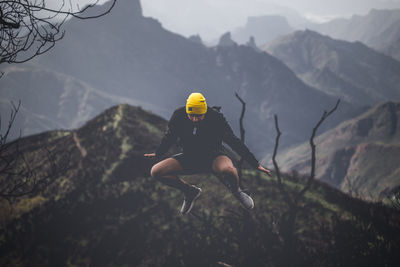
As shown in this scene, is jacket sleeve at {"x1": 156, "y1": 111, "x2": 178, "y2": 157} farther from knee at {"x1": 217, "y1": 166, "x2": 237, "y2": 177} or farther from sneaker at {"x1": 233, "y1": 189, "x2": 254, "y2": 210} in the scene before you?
sneaker at {"x1": 233, "y1": 189, "x2": 254, "y2": 210}

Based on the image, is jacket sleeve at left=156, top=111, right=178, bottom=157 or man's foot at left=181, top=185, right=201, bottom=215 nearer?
jacket sleeve at left=156, top=111, right=178, bottom=157

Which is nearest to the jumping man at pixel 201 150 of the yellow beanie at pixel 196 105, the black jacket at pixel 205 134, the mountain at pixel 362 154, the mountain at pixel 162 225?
the black jacket at pixel 205 134

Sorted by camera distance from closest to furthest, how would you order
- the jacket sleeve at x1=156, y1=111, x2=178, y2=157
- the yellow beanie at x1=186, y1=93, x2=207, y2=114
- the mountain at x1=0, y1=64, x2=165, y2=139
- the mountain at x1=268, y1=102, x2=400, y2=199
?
the yellow beanie at x1=186, y1=93, x2=207, y2=114
the jacket sleeve at x1=156, y1=111, x2=178, y2=157
the mountain at x1=268, y1=102, x2=400, y2=199
the mountain at x1=0, y1=64, x2=165, y2=139

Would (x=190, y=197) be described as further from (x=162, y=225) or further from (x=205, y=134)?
(x=205, y=134)

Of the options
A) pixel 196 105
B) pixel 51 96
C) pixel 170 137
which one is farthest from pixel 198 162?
pixel 51 96

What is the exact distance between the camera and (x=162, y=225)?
6828 mm

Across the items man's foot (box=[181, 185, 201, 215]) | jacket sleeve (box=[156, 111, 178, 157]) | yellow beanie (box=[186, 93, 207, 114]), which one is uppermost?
yellow beanie (box=[186, 93, 207, 114])

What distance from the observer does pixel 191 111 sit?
553 cm

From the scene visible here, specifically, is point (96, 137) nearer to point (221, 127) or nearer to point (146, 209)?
point (146, 209)

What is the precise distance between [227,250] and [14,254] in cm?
508

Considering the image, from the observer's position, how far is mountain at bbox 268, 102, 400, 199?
94.0 meters

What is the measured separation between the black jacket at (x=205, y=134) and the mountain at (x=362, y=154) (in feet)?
313

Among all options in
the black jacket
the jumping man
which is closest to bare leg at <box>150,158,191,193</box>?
the jumping man

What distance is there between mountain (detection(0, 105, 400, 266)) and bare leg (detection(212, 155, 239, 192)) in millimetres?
706
